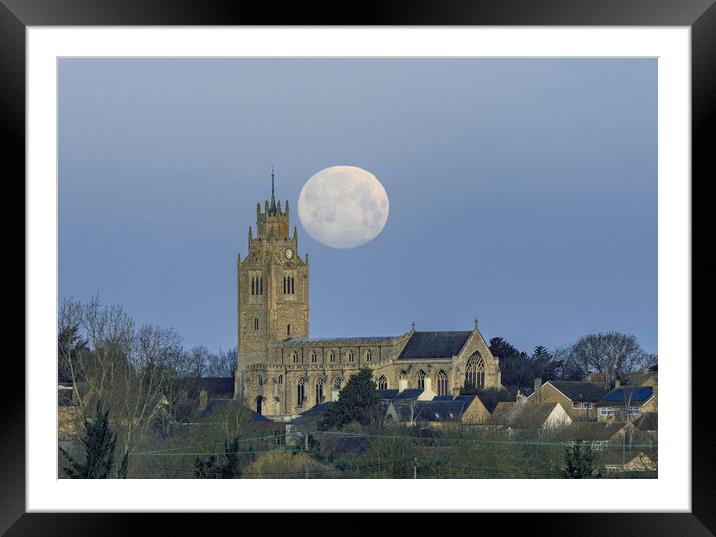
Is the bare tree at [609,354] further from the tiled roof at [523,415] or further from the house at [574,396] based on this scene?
the tiled roof at [523,415]

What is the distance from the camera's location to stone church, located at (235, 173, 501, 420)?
41500mm

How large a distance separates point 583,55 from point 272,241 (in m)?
44.4

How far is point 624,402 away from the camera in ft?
101

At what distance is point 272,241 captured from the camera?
153 ft

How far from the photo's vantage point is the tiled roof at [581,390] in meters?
31.3

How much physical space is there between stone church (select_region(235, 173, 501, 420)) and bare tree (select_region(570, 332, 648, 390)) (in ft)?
16.8

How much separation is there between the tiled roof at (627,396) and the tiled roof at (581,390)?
0.83 feet

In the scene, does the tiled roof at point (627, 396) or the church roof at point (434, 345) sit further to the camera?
the church roof at point (434, 345)

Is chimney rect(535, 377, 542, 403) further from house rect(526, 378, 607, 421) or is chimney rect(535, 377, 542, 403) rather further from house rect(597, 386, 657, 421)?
house rect(597, 386, 657, 421)

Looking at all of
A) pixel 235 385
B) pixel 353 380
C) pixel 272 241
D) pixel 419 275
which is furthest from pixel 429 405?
pixel 272 241

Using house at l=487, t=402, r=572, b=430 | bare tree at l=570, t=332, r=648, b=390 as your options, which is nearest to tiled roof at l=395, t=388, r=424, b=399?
house at l=487, t=402, r=572, b=430

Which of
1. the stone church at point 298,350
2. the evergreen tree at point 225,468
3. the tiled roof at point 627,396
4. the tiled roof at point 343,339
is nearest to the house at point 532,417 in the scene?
the tiled roof at point 627,396

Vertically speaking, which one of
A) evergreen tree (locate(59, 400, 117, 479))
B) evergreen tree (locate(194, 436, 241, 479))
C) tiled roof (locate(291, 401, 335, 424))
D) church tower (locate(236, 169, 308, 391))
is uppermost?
church tower (locate(236, 169, 308, 391))

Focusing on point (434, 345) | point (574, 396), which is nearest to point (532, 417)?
point (574, 396)
